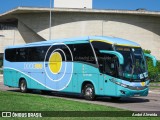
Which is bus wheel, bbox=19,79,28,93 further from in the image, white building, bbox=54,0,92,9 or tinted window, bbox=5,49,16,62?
white building, bbox=54,0,92,9

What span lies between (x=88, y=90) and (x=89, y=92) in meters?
0.14

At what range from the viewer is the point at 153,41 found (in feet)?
273

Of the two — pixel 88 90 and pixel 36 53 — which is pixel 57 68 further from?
pixel 88 90

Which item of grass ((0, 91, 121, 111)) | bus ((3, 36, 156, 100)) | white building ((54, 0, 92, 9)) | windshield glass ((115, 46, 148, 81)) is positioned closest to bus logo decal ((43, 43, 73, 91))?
bus ((3, 36, 156, 100))

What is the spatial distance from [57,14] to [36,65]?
2322 inches

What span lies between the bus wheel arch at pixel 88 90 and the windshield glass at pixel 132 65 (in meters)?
2.07

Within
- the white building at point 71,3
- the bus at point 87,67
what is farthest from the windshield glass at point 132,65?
the white building at point 71,3

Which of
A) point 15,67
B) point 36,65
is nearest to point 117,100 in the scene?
point 36,65

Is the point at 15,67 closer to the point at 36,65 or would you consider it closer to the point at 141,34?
the point at 36,65

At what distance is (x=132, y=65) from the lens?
1736cm

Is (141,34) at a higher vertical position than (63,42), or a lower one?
higher

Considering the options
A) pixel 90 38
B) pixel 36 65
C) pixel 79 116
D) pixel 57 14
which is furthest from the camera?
pixel 57 14

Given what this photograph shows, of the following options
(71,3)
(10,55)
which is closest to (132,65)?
(10,55)

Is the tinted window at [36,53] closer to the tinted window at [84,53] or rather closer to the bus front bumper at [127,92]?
the tinted window at [84,53]
